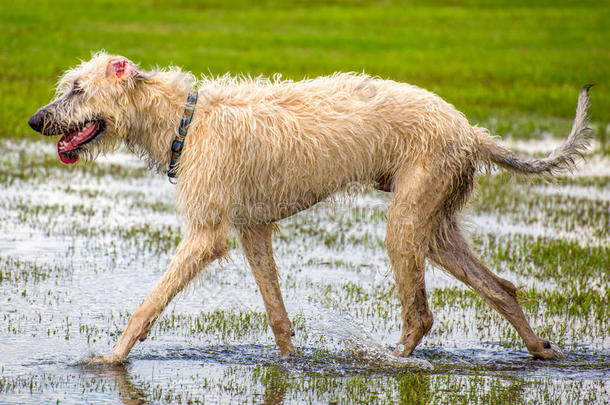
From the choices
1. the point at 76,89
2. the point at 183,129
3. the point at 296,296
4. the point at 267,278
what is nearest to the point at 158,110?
the point at 183,129

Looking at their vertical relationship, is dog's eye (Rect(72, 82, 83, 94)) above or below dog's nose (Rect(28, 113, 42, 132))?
above

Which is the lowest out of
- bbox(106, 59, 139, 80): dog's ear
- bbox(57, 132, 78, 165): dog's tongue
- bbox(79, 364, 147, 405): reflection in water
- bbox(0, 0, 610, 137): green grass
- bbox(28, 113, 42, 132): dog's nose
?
bbox(79, 364, 147, 405): reflection in water

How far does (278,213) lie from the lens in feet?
23.2

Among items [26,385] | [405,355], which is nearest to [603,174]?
[405,355]

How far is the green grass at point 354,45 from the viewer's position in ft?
70.9

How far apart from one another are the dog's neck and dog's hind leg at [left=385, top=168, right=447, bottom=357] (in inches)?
67.2

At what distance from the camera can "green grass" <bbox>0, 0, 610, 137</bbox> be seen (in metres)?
21.6

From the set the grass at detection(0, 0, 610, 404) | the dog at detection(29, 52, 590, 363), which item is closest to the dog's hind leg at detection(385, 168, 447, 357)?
the dog at detection(29, 52, 590, 363)

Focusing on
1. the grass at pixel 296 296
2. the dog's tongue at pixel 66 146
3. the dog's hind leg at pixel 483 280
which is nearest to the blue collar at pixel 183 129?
the dog's tongue at pixel 66 146

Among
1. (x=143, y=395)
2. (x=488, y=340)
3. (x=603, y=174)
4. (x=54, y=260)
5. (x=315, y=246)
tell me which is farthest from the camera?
(x=603, y=174)

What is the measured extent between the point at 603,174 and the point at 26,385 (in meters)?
11.3

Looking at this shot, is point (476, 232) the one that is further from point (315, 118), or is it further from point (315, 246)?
point (315, 118)

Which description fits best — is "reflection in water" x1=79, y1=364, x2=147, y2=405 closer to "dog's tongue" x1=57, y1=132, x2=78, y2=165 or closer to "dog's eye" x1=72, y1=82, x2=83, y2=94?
"dog's tongue" x1=57, y1=132, x2=78, y2=165

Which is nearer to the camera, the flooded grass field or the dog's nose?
the flooded grass field
